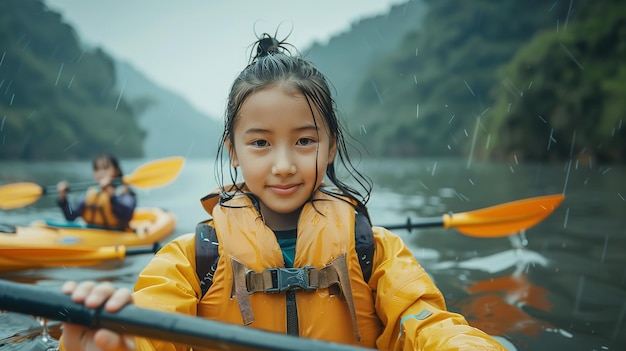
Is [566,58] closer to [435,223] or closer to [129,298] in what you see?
[435,223]

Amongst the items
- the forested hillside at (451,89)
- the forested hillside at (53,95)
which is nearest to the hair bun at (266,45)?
the forested hillside at (451,89)

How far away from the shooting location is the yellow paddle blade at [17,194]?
568 cm

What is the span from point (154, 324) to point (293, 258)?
29.0 inches

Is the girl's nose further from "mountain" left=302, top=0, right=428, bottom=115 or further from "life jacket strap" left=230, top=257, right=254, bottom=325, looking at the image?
"mountain" left=302, top=0, right=428, bottom=115

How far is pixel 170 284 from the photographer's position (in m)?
1.47

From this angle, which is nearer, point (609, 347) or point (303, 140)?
point (303, 140)

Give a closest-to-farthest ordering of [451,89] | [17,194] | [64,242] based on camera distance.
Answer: [64,242] < [17,194] < [451,89]

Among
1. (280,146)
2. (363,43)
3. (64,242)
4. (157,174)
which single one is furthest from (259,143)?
(363,43)

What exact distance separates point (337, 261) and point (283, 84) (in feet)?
2.12

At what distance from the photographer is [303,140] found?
5.27ft

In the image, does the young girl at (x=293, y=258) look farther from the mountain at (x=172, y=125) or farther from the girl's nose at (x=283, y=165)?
the mountain at (x=172, y=125)

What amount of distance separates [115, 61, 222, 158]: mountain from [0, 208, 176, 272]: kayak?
105851 millimetres

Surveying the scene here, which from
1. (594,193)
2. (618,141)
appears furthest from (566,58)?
(594,193)

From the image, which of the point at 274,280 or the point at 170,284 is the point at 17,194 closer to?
the point at 170,284
